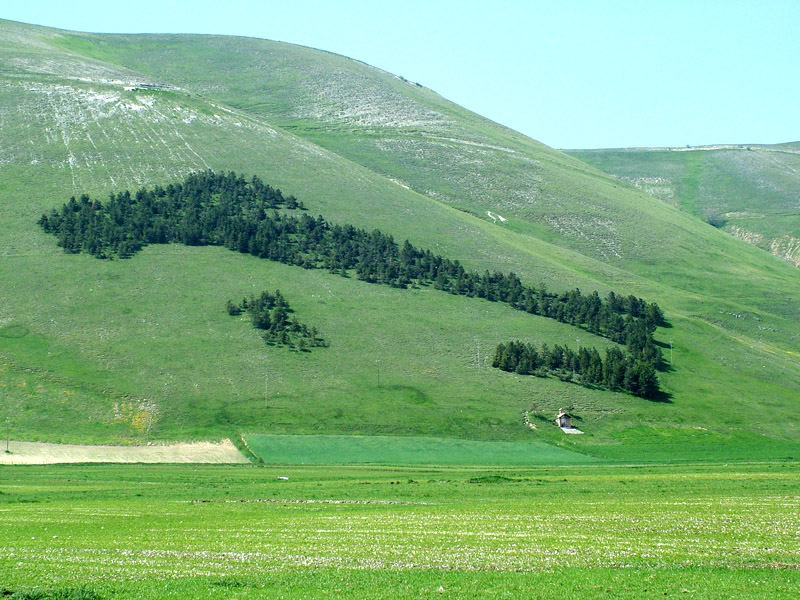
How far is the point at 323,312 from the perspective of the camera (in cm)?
10781

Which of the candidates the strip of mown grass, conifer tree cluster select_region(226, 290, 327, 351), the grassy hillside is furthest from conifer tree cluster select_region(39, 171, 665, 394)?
the strip of mown grass

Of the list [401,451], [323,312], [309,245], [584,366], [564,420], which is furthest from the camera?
[309,245]

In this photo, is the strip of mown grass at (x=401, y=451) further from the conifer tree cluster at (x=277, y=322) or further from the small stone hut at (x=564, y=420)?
the conifer tree cluster at (x=277, y=322)

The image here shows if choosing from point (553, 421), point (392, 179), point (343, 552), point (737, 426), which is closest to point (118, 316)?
point (553, 421)

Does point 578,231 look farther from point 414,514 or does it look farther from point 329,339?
point 414,514

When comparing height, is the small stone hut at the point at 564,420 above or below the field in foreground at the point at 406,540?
below

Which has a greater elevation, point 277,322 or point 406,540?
point 406,540

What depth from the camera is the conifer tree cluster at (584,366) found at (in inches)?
3797

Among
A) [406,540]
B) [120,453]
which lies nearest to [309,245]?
[120,453]

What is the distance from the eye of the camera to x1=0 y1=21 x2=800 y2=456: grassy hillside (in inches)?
3241

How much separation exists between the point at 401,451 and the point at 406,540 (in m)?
45.9

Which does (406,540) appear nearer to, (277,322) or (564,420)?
(564,420)

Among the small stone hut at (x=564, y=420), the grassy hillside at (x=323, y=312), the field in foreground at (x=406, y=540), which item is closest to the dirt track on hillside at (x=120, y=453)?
the grassy hillside at (x=323, y=312)

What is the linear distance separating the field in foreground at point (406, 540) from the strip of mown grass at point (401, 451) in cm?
2068
